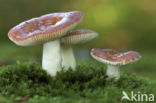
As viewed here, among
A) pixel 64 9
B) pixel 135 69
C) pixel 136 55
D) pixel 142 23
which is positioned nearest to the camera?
pixel 136 55

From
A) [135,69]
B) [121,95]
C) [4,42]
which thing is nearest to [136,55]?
[121,95]

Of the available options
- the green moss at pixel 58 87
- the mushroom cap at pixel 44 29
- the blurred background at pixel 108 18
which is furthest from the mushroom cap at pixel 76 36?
the blurred background at pixel 108 18

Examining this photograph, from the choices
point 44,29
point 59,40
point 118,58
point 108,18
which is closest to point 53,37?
point 44,29

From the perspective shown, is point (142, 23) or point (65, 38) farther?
point (142, 23)

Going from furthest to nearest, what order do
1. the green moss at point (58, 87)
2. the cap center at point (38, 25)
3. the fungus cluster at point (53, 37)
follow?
the cap center at point (38, 25) < the fungus cluster at point (53, 37) < the green moss at point (58, 87)

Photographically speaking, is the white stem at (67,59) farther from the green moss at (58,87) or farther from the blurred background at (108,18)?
the blurred background at (108,18)

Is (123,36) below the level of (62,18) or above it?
below

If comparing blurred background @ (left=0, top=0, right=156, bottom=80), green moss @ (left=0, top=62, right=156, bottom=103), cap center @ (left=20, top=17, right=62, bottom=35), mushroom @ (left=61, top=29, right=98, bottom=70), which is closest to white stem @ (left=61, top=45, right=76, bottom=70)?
mushroom @ (left=61, top=29, right=98, bottom=70)

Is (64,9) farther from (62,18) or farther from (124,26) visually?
(62,18)
